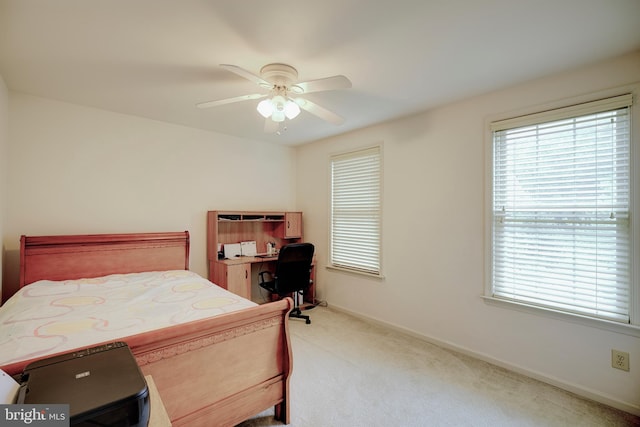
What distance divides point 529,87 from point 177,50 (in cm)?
273

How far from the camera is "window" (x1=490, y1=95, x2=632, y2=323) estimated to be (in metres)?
2.02

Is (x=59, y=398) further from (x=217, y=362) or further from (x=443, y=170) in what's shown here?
(x=443, y=170)

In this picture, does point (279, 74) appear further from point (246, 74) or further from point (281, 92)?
point (246, 74)

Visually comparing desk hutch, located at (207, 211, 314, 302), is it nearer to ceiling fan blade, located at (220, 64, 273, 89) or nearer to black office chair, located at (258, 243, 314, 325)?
black office chair, located at (258, 243, 314, 325)

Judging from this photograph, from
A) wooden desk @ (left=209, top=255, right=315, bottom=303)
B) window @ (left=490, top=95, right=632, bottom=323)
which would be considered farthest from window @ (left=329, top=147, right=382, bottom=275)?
window @ (left=490, top=95, right=632, bottom=323)

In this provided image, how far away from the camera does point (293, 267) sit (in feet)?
11.4

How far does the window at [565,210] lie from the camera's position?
202 cm

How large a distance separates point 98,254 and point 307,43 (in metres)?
2.83

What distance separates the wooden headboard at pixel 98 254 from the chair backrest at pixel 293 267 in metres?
1.16

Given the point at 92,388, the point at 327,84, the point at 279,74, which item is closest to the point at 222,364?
the point at 92,388

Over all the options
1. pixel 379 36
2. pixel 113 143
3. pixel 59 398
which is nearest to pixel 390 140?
pixel 379 36
